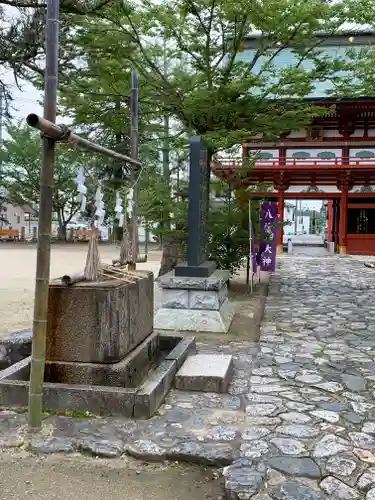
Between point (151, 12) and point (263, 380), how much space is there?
23.9 ft

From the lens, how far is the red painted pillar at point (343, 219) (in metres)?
24.0

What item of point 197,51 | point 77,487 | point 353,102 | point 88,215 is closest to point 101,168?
point 197,51

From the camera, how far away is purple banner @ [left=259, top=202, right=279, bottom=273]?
1167cm

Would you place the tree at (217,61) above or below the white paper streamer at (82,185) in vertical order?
above

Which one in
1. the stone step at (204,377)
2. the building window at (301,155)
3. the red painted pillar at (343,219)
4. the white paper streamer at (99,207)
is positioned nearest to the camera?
the white paper streamer at (99,207)

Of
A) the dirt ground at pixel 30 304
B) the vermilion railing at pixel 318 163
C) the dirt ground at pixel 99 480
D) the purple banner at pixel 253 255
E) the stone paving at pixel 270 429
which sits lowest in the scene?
the dirt ground at pixel 99 480

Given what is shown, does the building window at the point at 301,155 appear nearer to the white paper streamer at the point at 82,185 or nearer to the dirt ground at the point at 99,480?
the white paper streamer at the point at 82,185

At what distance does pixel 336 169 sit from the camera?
23172 mm

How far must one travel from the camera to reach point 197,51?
10.1 meters

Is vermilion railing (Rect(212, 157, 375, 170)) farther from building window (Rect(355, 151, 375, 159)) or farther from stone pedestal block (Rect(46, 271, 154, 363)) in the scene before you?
stone pedestal block (Rect(46, 271, 154, 363))

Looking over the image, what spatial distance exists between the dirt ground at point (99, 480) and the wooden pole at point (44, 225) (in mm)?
473

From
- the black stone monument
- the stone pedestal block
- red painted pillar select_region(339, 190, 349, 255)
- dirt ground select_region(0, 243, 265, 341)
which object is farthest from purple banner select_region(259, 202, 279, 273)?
red painted pillar select_region(339, 190, 349, 255)

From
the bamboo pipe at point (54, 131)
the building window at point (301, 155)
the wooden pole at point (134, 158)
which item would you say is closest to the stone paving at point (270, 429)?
the wooden pole at point (134, 158)

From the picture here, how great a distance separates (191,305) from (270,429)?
3826mm
